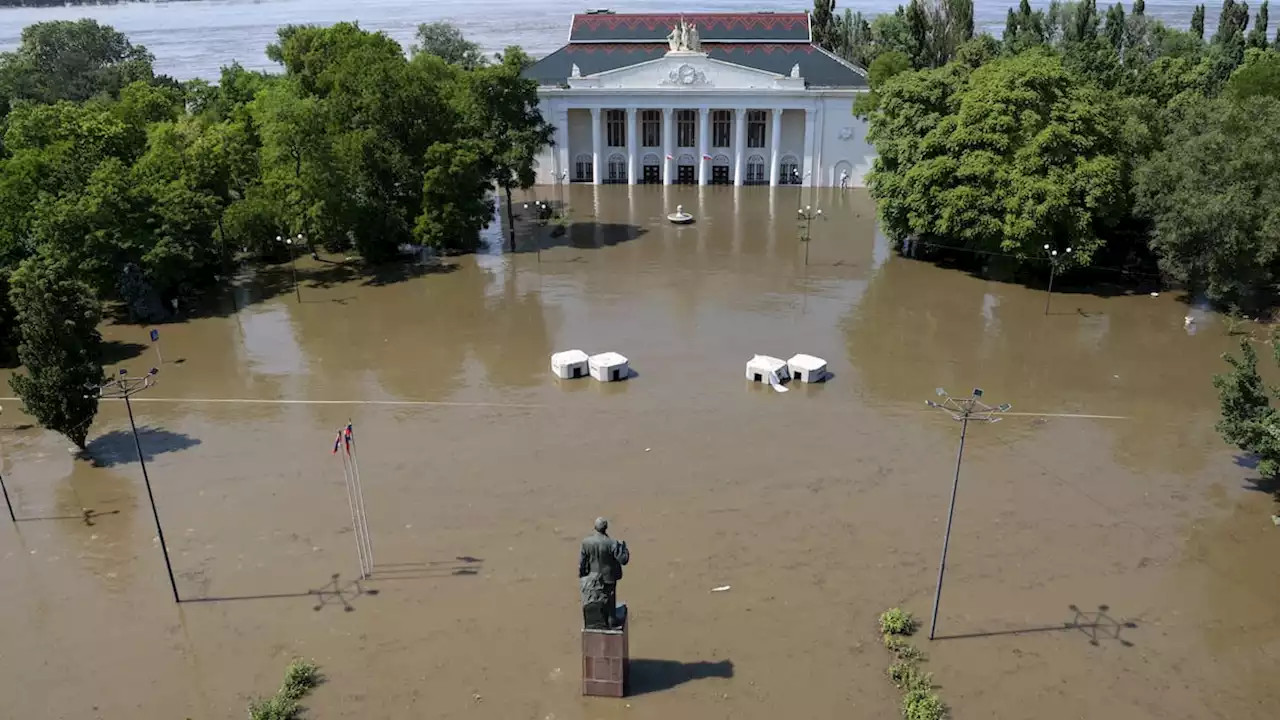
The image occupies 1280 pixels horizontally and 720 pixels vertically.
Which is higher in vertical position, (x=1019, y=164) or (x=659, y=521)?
(x=1019, y=164)

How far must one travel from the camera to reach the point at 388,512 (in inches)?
828

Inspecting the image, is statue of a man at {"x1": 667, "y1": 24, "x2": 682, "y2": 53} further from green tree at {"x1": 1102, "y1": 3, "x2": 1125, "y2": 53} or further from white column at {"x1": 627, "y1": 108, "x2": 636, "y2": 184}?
green tree at {"x1": 1102, "y1": 3, "x2": 1125, "y2": 53}

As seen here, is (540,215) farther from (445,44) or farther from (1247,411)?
(445,44)

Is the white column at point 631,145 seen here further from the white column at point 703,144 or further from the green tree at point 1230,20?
the green tree at point 1230,20

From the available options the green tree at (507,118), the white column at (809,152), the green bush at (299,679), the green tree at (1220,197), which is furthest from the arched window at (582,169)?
the green bush at (299,679)

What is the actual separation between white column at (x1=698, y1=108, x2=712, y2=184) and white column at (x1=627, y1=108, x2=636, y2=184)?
4410 millimetres

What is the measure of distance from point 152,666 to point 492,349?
17.0m

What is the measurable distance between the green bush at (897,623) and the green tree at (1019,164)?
22.6m

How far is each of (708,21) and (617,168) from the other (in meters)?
13.3

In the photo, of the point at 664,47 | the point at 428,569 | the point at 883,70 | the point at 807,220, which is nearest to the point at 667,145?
the point at 664,47

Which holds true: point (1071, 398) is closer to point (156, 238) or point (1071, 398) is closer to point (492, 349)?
point (492, 349)

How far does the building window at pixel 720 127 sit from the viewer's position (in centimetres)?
6125

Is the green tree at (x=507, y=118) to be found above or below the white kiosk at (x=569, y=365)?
above

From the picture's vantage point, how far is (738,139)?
59719 millimetres
